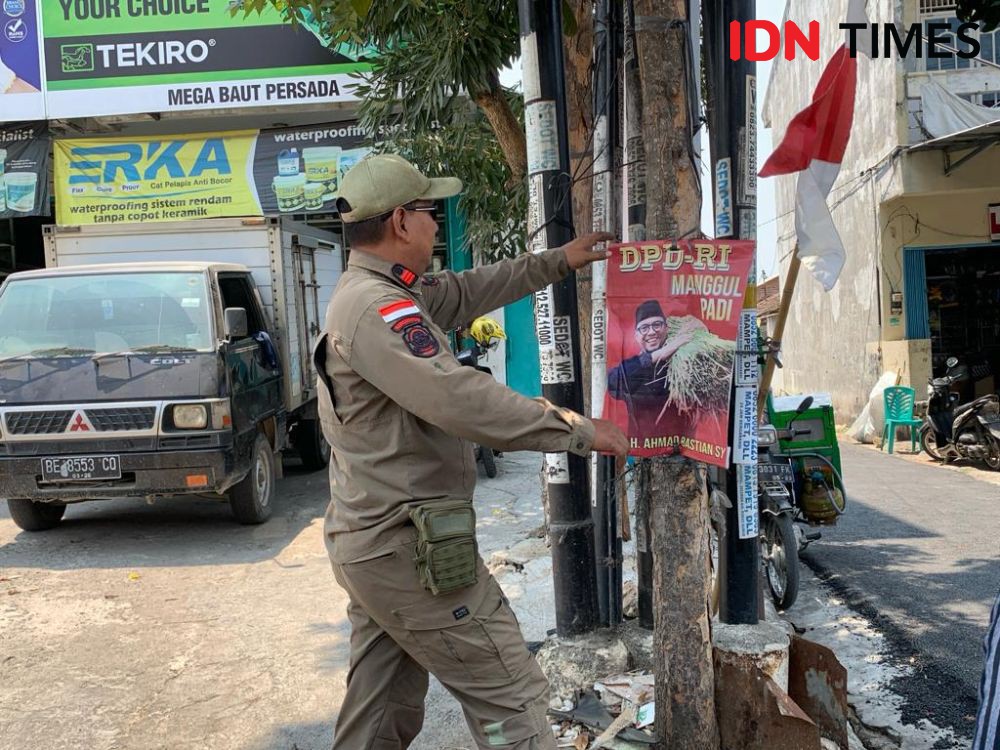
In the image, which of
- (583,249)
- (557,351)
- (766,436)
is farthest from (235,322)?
(583,249)

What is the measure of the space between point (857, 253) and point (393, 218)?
15.1 meters

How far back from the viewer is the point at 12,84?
11.6 metres

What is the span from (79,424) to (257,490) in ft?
4.77

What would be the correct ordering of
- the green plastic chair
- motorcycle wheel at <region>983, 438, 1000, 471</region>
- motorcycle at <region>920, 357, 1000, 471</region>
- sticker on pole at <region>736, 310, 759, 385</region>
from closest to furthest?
sticker on pole at <region>736, 310, 759, 385</region>, motorcycle wheel at <region>983, 438, 1000, 471</region>, motorcycle at <region>920, 357, 1000, 471</region>, the green plastic chair

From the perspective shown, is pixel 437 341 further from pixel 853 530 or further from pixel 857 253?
pixel 857 253

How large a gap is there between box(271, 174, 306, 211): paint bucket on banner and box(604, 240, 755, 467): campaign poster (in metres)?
9.68

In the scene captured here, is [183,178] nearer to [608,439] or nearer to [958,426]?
[958,426]

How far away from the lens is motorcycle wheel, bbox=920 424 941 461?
11469mm

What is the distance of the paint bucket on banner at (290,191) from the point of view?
11.7 meters

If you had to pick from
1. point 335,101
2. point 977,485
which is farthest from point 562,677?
point 335,101

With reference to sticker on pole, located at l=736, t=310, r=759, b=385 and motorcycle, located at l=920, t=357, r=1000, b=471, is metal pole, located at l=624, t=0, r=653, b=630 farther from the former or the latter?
motorcycle, located at l=920, t=357, r=1000, b=471

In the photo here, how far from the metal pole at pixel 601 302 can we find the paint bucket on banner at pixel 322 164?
8398 millimetres

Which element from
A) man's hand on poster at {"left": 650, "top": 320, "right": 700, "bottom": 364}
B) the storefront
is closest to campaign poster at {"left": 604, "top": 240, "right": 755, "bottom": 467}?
man's hand on poster at {"left": 650, "top": 320, "right": 700, "bottom": 364}

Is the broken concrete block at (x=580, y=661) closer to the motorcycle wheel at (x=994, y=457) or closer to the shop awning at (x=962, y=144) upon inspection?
the motorcycle wheel at (x=994, y=457)
